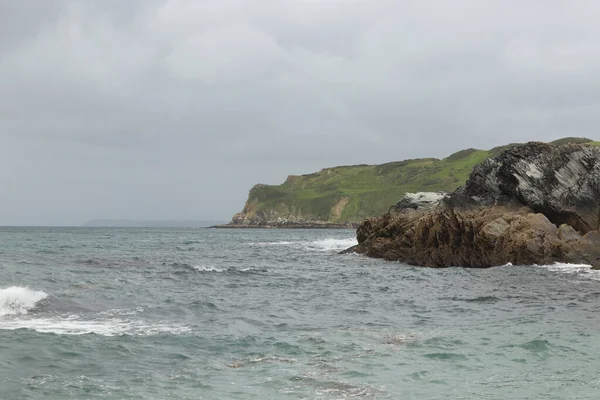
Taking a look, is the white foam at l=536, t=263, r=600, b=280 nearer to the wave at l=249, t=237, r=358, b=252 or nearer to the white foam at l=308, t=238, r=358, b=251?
the wave at l=249, t=237, r=358, b=252

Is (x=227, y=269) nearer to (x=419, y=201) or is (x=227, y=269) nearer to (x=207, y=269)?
(x=207, y=269)

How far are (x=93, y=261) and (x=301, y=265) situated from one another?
49.6ft

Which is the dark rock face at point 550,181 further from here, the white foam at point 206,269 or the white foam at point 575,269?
the white foam at point 206,269

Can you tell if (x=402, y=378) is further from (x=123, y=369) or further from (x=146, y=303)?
(x=146, y=303)

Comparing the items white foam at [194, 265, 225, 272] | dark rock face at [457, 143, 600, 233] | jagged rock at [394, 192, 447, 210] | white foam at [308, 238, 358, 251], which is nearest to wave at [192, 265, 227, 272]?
white foam at [194, 265, 225, 272]

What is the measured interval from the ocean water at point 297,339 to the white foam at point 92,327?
0.19 feet

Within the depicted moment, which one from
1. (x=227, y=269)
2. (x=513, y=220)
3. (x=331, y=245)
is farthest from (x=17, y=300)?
(x=331, y=245)

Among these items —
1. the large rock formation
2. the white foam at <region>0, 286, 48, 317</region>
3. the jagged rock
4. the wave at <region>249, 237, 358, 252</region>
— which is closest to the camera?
the white foam at <region>0, 286, 48, 317</region>

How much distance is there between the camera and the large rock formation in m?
40.8

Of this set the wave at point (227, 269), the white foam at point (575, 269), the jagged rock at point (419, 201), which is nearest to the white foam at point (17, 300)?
the wave at point (227, 269)

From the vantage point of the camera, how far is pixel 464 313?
71.4 ft

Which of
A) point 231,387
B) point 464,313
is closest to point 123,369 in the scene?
point 231,387

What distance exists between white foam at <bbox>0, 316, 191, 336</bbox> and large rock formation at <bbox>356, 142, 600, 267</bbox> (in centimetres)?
2779

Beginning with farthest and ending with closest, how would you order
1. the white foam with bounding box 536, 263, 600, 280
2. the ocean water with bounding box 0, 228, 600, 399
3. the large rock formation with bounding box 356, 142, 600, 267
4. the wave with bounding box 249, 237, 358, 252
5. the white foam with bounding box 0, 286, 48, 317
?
the wave with bounding box 249, 237, 358, 252
the large rock formation with bounding box 356, 142, 600, 267
the white foam with bounding box 536, 263, 600, 280
the white foam with bounding box 0, 286, 48, 317
the ocean water with bounding box 0, 228, 600, 399
